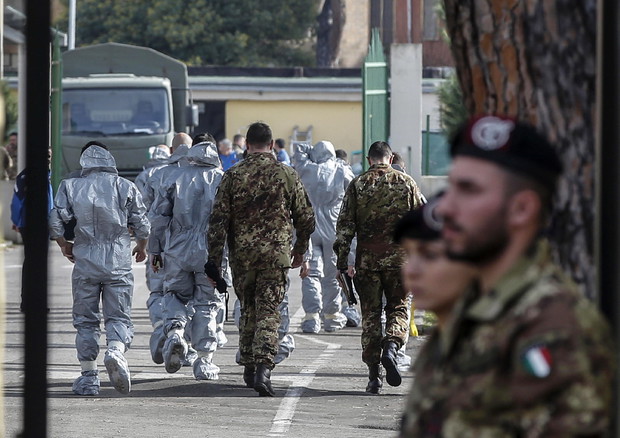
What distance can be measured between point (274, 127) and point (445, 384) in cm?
3706

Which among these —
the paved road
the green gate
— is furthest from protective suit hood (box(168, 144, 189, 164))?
the green gate

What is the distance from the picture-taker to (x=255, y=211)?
9.86 metres

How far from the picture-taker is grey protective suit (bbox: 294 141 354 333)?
45.8 feet

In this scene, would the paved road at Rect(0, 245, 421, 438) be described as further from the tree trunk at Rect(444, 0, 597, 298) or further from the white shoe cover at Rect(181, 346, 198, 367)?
the tree trunk at Rect(444, 0, 597, 298)

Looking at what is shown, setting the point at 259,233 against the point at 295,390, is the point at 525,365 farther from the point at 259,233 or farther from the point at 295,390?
the point at 295,390

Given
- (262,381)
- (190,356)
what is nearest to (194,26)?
(190,356)

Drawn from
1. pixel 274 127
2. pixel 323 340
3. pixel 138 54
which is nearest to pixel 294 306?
pixel 323 340

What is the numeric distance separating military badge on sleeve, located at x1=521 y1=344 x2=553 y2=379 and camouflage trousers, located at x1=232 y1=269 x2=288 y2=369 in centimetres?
733

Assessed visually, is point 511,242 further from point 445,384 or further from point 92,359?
point 92,359

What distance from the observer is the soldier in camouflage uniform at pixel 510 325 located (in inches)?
99.2

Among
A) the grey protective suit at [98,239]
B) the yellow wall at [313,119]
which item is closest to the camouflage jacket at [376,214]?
the grey protective suit at [98,239]

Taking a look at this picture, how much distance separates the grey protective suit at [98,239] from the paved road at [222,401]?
548 millimetres

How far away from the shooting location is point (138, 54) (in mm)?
28578

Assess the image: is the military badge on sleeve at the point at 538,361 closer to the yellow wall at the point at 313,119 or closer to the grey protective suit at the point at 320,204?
the grey protective suit at the point at 320,204
